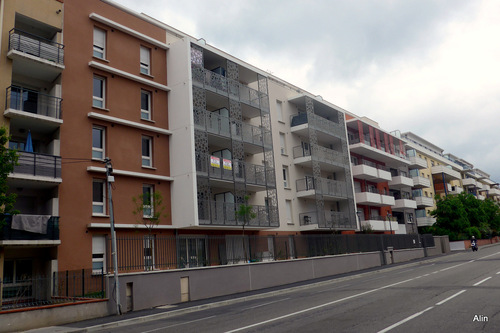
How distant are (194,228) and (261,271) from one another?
4502mm

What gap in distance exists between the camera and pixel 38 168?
19031 mm

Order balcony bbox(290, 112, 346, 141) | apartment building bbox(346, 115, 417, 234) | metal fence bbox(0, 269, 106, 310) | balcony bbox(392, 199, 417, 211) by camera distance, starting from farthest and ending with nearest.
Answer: balcony bbox(392, 199, 417, 211)
apartment building bbox(346, 115, 417, 234)
balcony bbox(290, 112, 346, 141)
metal fence bbox(0, 269, 106, 310)

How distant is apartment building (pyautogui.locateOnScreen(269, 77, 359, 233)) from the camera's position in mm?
34188

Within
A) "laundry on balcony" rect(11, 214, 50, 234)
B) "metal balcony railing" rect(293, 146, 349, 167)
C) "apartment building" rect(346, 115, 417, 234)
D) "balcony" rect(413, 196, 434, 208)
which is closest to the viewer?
"laundry on balcony" rect(11, 214, 50, 234)

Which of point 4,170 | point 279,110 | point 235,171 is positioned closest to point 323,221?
point 279,110

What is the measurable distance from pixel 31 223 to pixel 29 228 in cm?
22

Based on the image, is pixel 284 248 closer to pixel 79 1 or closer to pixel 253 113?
pixel 253 113

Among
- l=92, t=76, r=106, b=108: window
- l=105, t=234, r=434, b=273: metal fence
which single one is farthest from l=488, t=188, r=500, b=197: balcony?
l=92, t=76, r=106, b=108: window

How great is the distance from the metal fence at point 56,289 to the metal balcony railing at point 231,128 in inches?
432

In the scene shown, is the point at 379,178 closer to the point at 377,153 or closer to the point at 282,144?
the point at 377,153

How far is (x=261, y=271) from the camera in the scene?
78.9 feet

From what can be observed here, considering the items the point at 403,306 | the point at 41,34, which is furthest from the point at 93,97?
the point at 403,306

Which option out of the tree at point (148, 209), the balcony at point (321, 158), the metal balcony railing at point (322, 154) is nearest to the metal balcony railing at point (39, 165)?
the tree at point (148, 209)

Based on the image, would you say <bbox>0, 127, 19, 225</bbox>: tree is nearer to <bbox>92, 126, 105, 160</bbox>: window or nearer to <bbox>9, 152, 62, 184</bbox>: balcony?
<bbox>9, 152, 62, 184</bbox>: balcony
